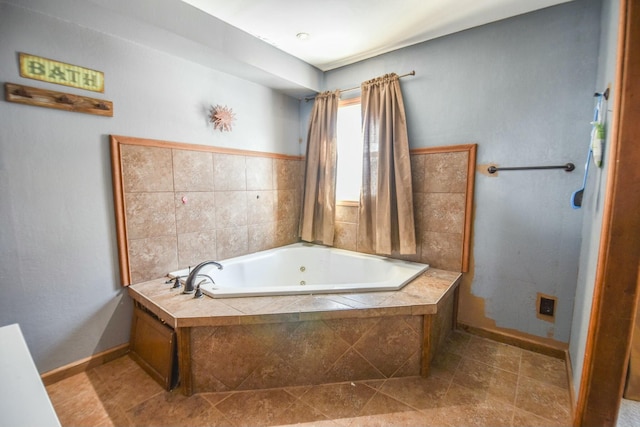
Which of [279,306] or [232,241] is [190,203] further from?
[279,306]

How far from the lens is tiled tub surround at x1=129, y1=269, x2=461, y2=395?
58.2 inches

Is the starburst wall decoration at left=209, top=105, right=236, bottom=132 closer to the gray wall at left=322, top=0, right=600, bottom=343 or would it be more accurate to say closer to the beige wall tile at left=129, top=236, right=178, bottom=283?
the beige wall tile at left=129, top=236, right=178, bottom=283

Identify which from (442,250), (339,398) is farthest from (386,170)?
(339,398)

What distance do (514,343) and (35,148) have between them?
3199 mm

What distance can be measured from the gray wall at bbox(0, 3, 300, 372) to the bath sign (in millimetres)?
29

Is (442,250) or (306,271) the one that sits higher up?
(442,250)

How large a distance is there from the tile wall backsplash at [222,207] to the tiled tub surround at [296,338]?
0.48 metres

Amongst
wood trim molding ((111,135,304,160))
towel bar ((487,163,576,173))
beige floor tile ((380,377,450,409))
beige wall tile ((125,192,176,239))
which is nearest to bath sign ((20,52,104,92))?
wood trim molding ((111,135,304,160))

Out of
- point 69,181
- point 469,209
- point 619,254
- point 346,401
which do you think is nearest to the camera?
point 619,254

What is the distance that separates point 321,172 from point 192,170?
115cm

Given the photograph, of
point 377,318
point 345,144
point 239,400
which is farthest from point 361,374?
point 345,144

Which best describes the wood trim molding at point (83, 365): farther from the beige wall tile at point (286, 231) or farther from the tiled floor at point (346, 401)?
the beige wall tile at point (286, 231)

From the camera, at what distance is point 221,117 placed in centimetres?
220

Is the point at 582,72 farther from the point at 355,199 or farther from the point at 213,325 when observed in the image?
the point at 213,325
